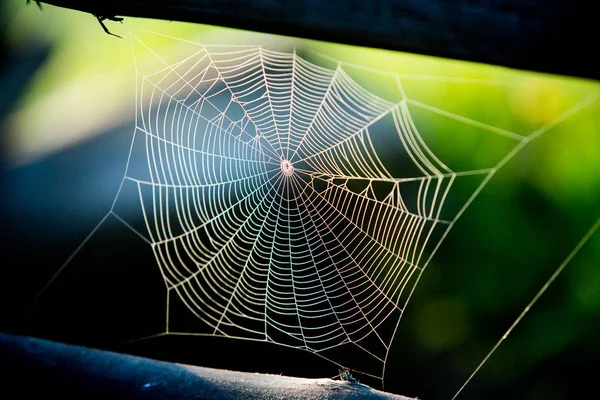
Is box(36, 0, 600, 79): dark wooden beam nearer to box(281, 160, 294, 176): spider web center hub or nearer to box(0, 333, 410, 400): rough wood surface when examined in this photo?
box(0, 333, 410, 400): rough wood surface

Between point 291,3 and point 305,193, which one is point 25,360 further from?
point 305,193

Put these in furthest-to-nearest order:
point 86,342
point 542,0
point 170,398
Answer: point 86,342 → point 170,398 → point 542,0

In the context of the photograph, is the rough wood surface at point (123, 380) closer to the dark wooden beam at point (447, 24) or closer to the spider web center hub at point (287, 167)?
the dark wooden beam at point (447, 24)

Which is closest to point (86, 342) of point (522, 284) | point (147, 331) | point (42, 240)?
point (147, 331)

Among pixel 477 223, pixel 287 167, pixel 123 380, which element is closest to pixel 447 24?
pixel 123 380

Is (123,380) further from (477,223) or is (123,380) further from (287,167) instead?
(477,223)

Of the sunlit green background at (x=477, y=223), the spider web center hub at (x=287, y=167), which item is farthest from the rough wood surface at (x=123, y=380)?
the sunlit green background at (x=477, y=223)

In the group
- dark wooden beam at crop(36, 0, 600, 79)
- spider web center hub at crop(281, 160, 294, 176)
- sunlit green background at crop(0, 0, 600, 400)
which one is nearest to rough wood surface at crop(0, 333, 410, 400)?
dark wooden beam at crop(36, 0, 600, 79)
